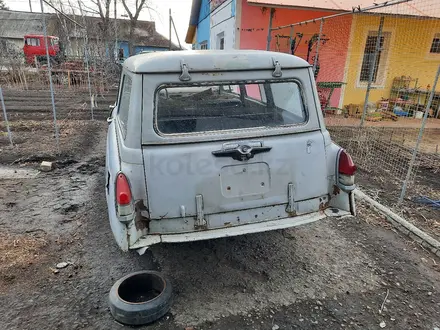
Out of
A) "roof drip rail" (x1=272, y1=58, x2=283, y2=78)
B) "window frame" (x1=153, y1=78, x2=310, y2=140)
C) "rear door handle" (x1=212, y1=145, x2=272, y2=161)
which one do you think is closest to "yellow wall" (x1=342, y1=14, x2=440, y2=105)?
"window frame" (x1=153, y1=78, x2=310, y2=140)

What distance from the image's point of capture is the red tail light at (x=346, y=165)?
2.74 metres

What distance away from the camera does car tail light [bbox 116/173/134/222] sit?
2.24 m

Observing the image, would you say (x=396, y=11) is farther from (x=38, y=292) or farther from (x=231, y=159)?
(x=38, y=292)

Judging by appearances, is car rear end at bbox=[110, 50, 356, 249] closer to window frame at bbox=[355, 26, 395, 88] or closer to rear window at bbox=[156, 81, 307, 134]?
rear window at bbox=[156, 81, 307, 134]

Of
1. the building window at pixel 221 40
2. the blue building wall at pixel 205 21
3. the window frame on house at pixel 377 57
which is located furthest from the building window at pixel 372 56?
the blue building wall at pixel 205 21

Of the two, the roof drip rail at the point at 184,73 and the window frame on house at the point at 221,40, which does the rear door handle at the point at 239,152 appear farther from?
the window frame on house at the point at 221,40

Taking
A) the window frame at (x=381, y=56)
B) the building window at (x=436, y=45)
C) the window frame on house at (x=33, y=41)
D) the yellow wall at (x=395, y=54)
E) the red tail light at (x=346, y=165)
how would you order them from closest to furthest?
the red tail light at (x=346, y=165) < the yellow wall at (x=395, y=54) < the window frame at (x=381, y=56) < the building window at (x=436, y=45) < the window frame on house at (x=33, y=41)

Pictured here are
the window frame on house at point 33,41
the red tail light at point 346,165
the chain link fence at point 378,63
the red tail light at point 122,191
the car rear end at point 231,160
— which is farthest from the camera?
the window frame on house at point 33,41

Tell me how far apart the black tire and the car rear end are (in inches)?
17.3

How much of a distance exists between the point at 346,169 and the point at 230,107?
1.20 meters

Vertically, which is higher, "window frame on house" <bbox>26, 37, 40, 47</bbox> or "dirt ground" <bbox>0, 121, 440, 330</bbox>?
"window frame on house" <bbox>26, 37, 40, 47</bbox>

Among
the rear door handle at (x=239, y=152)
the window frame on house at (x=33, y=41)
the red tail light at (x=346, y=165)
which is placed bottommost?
the red tail light at (x=346, y=165)

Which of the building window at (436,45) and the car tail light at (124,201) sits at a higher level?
the building window at (436,45)

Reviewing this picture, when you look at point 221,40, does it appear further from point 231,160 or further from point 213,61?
point 231,160
